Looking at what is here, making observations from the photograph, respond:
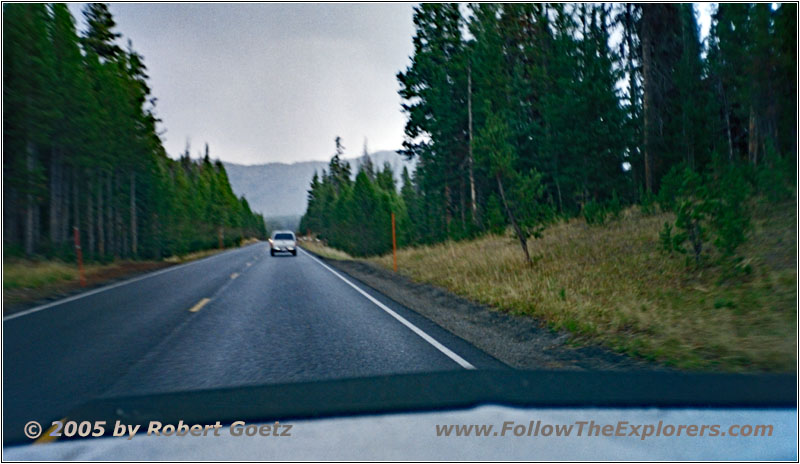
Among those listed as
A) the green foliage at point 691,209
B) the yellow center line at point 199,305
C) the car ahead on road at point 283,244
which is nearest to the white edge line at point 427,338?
the yellow center line at point 199,305

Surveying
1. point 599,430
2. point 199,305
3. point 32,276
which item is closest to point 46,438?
point 599,430

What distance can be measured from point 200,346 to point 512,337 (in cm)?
462

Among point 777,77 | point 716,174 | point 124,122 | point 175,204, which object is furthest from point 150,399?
point 175,204

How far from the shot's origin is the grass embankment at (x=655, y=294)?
6688mm

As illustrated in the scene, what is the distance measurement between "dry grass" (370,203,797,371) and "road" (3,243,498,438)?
2.30 m

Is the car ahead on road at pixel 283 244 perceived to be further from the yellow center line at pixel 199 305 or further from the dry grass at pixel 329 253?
the yellow center line at pixel 199 305

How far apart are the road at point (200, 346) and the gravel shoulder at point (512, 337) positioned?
353mm

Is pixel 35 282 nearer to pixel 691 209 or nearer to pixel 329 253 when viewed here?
pixel 691 209

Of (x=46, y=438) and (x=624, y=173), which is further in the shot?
(x=624, y=173)

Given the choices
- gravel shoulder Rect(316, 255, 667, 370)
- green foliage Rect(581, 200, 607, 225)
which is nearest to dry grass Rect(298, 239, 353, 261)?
green foliage Rect(581, 200, 607, 225)

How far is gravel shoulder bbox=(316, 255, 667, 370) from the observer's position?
6457 mm

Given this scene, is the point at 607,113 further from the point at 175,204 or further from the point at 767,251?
the point at 175,204

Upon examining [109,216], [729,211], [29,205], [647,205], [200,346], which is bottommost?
[200,346]

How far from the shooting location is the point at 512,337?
26.8ft
